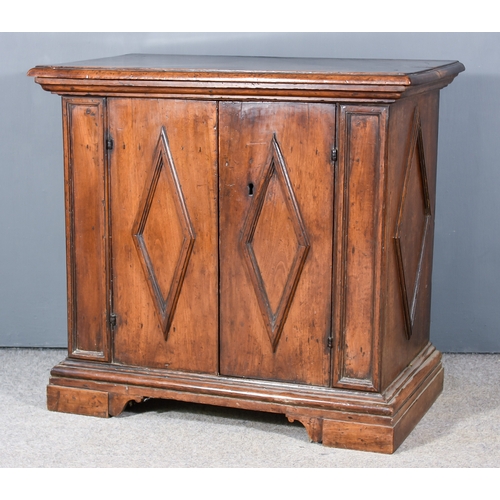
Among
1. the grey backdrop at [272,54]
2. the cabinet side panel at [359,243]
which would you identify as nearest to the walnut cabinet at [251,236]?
the cabinet side panel at [359,243]

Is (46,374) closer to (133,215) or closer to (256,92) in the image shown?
(133,215)

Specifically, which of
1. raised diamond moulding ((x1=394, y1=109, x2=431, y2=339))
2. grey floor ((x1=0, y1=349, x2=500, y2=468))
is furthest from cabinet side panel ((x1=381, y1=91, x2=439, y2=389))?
grey floor ((x1=0, y1=349, x2=500, y2=468))

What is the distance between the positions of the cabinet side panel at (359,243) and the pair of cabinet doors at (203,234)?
5cm

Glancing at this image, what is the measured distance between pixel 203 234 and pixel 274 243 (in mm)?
241

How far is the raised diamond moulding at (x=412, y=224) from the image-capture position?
3.37 meters

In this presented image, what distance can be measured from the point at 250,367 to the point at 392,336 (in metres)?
0.47

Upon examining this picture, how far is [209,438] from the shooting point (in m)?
3.39

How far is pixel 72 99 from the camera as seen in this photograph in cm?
344

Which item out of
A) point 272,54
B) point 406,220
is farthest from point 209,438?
point 272,54

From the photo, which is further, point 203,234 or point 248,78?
point 203,234

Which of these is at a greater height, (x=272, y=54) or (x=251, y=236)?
(x=272, y=54)

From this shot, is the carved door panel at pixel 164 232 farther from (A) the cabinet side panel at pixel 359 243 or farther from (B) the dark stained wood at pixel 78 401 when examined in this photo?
(A) the cabinet side panel at pixel 359 243

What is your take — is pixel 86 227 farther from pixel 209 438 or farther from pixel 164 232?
pixel 209 438

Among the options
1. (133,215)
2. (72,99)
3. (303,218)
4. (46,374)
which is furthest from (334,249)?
(46,374)
